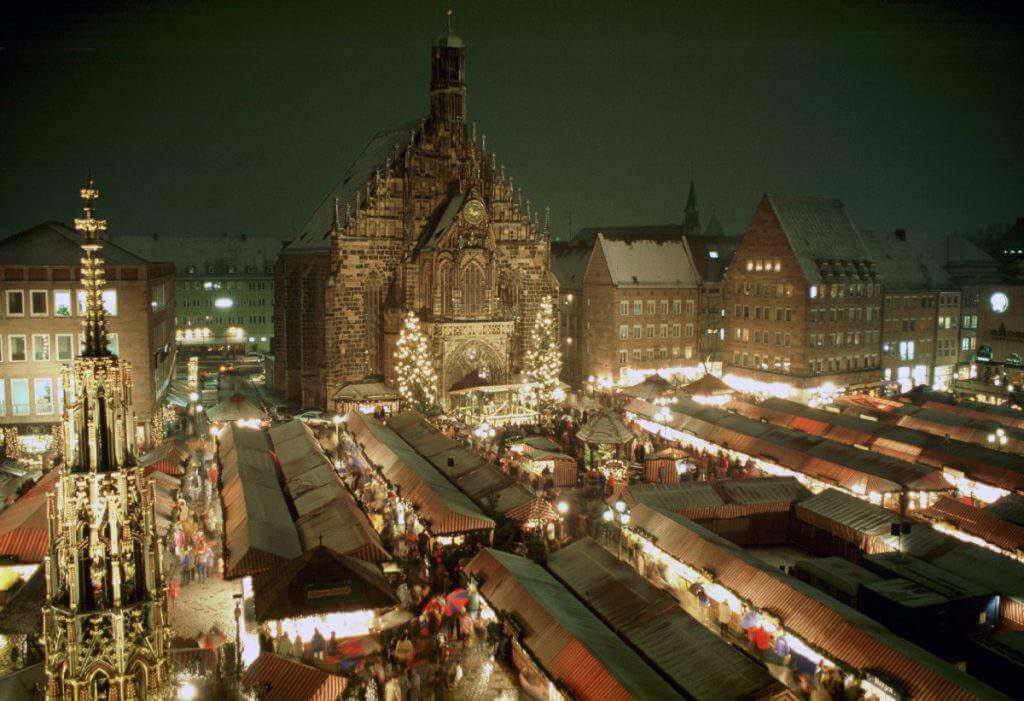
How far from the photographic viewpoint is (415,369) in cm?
4522

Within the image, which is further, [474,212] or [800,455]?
[474,212]

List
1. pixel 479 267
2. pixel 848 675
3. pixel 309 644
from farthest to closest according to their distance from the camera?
pixel 479 267 → pixel 309 644 → pixel 848 675

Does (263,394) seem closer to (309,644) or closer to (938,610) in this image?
(309,644)

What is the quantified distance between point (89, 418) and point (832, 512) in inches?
931

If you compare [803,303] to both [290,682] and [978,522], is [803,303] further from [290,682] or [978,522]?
[290,682]

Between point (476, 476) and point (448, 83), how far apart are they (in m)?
31.0

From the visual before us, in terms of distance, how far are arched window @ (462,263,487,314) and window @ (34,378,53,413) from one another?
843 inches

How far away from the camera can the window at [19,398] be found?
119 feet

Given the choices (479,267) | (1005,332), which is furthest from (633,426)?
(1005,332)

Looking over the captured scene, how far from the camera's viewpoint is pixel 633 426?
43.3 meters

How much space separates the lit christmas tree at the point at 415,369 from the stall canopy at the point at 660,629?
942 inches

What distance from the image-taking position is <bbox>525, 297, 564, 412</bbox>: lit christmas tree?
48125 mm

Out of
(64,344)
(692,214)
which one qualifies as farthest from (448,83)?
(692,214)

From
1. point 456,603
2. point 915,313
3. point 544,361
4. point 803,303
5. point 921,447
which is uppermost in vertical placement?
point 803,303
